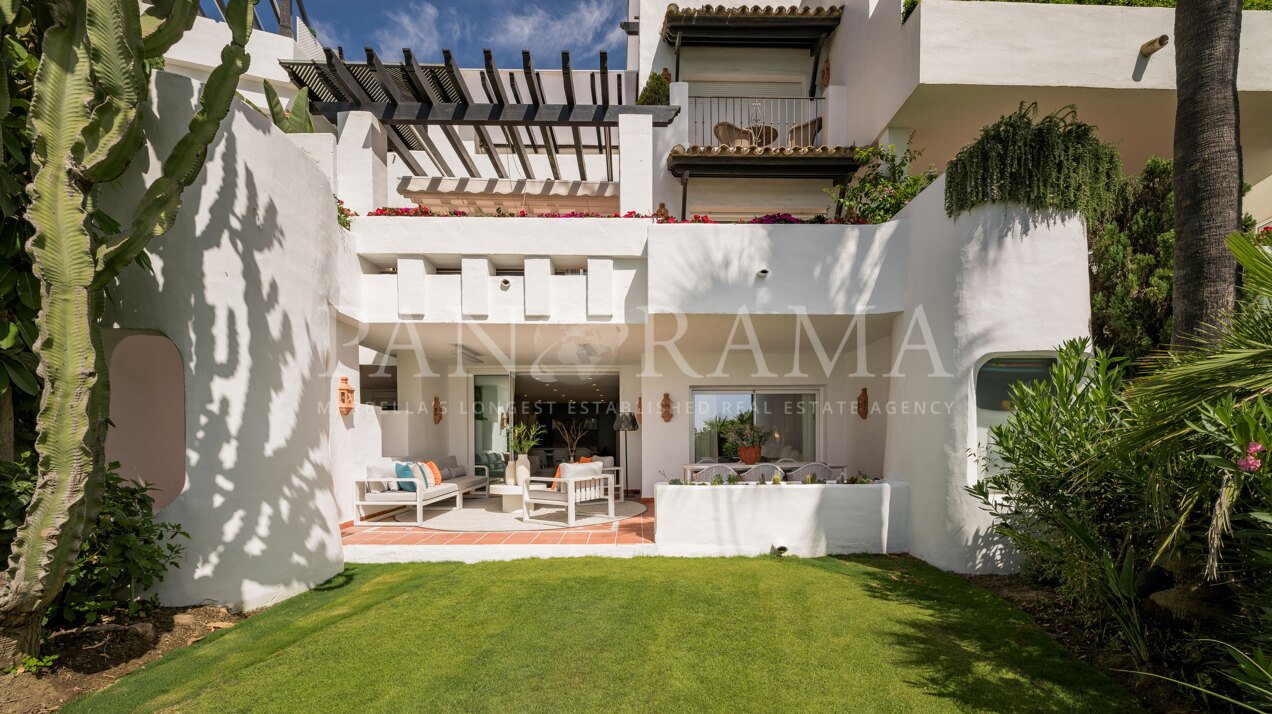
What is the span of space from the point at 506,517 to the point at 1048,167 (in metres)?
7.96

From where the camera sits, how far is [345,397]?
7.46 m

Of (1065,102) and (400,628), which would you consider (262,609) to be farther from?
(1065,102)

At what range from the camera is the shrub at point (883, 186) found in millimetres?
7535

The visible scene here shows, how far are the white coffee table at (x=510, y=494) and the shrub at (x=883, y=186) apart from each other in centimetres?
612

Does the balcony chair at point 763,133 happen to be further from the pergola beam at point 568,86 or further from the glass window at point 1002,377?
the glass window at point 1002,377

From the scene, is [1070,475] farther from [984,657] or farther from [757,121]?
[757,121]

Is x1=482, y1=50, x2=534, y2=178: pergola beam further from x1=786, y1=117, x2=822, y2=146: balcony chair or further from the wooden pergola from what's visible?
x1=786, y1=117, x2=822, y2=146: balcony chair

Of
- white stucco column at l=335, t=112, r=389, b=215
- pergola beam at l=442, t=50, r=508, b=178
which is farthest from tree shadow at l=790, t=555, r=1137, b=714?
pergola beam at l=442, t=50, r=508, b=178

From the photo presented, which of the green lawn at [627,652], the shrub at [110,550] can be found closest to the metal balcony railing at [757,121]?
the green lawn at [627,652]

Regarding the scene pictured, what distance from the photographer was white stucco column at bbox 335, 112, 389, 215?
8.53 metres

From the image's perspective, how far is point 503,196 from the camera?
11.6 m

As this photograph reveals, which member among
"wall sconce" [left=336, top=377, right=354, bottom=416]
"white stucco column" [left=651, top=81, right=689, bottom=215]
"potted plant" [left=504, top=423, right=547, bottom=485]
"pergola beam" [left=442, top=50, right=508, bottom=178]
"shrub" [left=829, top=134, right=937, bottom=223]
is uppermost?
"pergola beam" [left=442, top=50, right=508, bottom=178]

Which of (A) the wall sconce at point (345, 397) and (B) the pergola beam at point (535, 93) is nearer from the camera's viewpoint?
(A) the wall sconce at point (345, 397)

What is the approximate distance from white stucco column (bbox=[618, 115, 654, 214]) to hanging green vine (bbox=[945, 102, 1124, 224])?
479 cm
